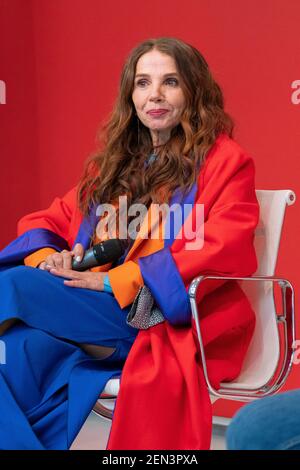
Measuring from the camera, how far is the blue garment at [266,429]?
107 centimetres

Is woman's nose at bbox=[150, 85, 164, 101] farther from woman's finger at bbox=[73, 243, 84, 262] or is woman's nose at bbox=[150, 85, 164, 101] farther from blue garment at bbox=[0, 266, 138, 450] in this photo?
blue garment at bbox=[0, 266, 138, 450]

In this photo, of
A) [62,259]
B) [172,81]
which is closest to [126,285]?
[62,259]

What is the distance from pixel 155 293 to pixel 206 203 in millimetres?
324

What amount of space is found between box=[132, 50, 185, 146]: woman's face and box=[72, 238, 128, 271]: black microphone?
46 centimetres

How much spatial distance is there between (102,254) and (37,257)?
10.9 inches

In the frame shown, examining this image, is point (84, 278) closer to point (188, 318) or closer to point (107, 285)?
point (107, 285)

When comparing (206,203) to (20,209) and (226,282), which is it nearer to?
(226,282)

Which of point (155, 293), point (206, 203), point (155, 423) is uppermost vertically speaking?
point (206, 203)

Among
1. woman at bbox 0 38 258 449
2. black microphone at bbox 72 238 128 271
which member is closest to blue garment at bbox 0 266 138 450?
woman at bbox 0 38 258 449

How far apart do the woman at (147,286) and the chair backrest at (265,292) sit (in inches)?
2.0

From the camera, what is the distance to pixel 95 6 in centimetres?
414
